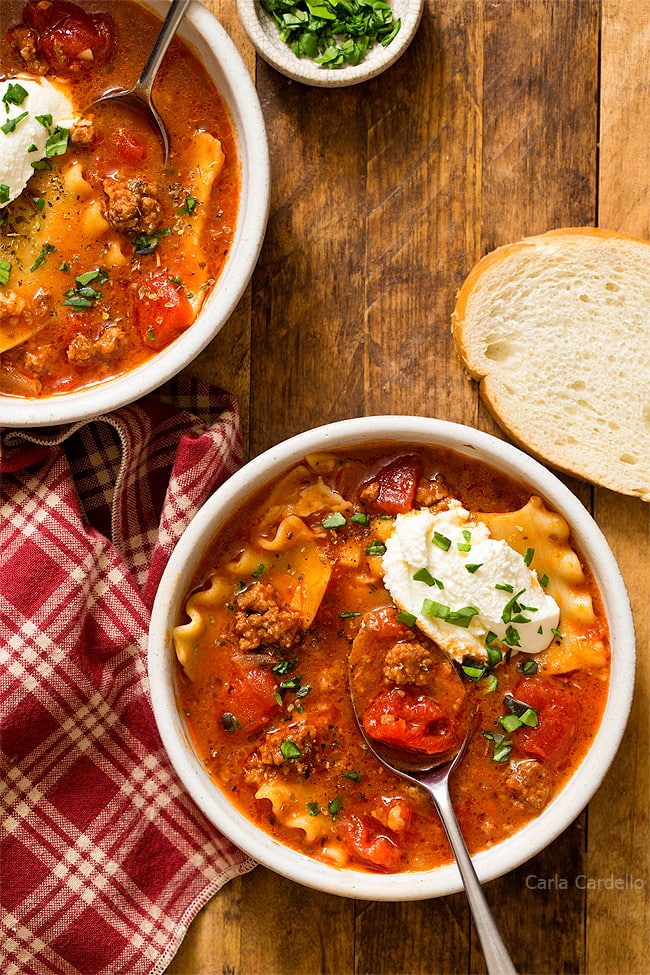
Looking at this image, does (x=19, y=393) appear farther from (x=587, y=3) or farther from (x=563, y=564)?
(x=587, y=3)

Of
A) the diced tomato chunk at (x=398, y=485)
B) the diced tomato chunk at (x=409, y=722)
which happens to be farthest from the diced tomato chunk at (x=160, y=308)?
the diced tomato chunk at (x=409, y=722)

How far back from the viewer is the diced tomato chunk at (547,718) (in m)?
3.85

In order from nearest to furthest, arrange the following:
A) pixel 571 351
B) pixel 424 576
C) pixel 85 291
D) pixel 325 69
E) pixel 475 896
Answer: pixel 475 896 → pixel 424 576 → pixel 85 291 → pixel 325 69 → pixel 571 351

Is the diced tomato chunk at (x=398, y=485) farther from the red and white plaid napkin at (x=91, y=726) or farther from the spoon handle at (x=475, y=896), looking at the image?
the spoon handle at (x=475, y=896)

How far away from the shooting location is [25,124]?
12.5ft

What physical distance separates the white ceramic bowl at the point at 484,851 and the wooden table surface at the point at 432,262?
1.76ft

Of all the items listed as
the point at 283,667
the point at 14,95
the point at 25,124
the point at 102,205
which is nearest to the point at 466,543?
the point at 283,667

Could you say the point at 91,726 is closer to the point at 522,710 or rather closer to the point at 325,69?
the point at 522,710

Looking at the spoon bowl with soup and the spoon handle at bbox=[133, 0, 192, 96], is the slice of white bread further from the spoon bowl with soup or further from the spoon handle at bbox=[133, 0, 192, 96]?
the spoon handle at bbox=[133, 0, 192, 96]

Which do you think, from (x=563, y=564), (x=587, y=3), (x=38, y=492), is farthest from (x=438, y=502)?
(x=587, y=3)

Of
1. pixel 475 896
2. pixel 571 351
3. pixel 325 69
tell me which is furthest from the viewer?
pixel 571 351

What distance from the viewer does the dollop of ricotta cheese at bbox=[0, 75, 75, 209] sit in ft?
12.4

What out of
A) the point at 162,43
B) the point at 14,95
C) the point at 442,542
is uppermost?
the point at 14,95

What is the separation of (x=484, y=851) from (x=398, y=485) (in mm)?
1499
